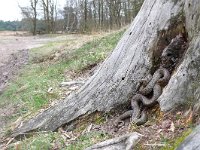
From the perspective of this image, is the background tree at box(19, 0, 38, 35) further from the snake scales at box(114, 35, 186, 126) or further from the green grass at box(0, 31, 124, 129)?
the snake scales at box(114, 35, 186, 126)

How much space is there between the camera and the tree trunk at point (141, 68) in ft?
17.8

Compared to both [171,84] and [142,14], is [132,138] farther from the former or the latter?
[142,14]

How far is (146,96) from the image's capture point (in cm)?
627

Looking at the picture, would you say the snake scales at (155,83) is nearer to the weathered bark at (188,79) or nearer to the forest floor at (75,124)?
the forest floor at (75,124)

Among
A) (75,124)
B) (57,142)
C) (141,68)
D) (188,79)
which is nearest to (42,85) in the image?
(75,124)

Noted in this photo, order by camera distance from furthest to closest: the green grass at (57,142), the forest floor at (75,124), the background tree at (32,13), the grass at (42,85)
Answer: the background tree at (32,13), the grass at (42,85), the green grass at (57,142), the forest floor at (75,124)

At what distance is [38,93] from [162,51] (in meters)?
4.73

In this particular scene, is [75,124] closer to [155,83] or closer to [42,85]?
[155,83]

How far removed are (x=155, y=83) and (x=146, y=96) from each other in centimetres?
28

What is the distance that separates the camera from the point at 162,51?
6297 mm

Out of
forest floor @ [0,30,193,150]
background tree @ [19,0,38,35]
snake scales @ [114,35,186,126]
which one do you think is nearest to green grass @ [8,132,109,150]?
forest floor @ [0,30,193,150]

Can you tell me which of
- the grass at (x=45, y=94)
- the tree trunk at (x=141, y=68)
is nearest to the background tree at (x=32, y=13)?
the grass at (x=45, y=94)

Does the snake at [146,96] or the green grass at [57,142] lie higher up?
the snake at [146,96]

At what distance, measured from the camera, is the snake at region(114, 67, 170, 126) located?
593 centimetres
